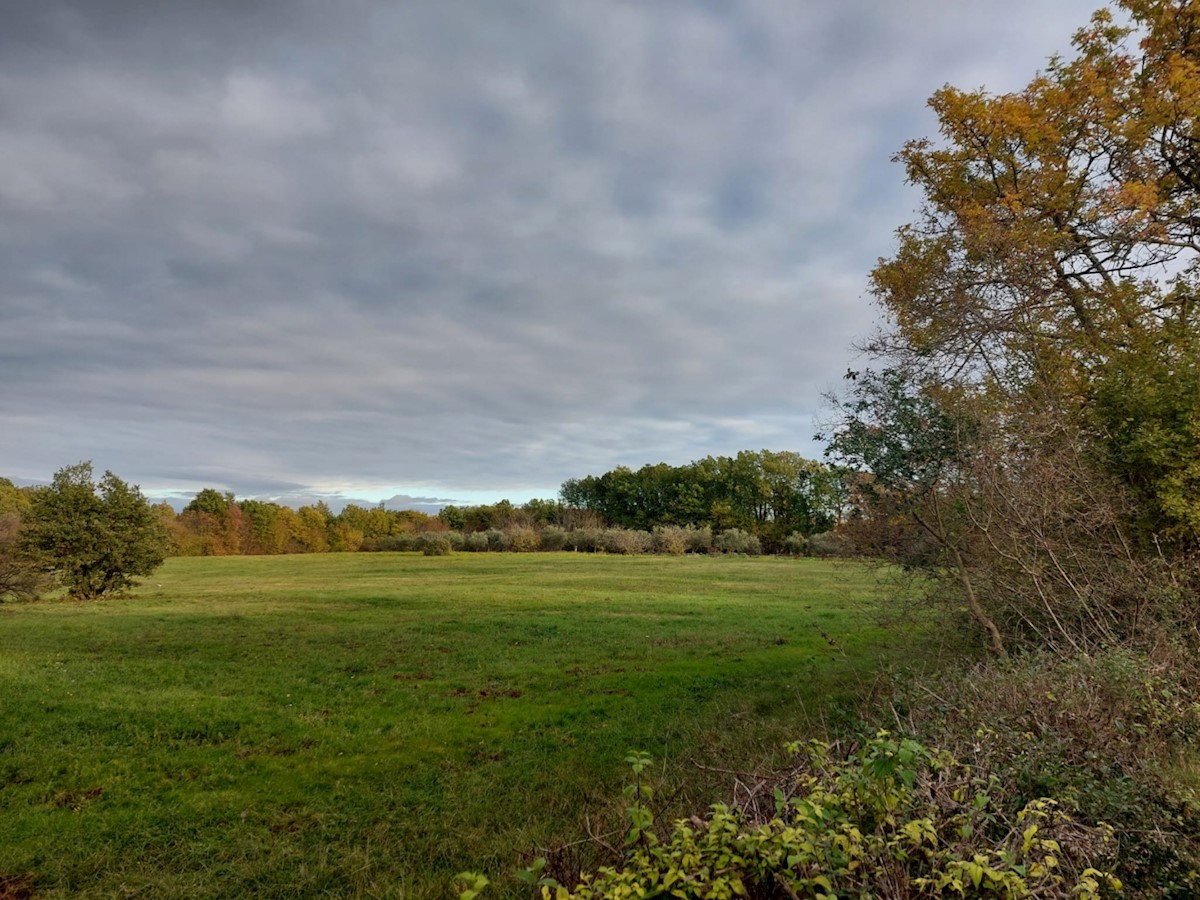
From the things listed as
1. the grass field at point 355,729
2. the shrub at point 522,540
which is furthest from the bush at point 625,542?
the grass field at point 355,729

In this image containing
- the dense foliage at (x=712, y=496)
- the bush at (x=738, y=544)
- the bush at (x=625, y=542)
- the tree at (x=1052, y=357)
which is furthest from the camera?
the dense foliage at (x=712, y=496)

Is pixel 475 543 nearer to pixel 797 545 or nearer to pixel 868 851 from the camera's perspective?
pixel 797 545

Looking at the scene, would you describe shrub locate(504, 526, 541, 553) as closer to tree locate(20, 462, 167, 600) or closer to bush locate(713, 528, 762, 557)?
bush locate(713, 528, 762, 557)

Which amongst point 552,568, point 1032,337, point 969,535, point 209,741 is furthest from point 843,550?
point 552,568

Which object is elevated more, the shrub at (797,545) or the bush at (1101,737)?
the bush at (1101,737)

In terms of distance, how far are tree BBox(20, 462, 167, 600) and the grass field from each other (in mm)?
4680

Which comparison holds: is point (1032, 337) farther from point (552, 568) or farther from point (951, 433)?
point (552, 568)

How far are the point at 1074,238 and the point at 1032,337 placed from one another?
2714 millimetres

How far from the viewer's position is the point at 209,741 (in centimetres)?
890

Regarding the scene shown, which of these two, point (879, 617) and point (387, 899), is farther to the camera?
point (879, 617)

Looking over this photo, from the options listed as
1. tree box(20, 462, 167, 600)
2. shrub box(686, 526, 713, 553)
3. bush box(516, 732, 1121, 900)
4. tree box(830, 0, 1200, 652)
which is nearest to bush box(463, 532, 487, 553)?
shrub box(686, 526, 713, 553)

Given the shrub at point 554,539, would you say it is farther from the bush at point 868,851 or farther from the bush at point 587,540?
the bush at point 868,851

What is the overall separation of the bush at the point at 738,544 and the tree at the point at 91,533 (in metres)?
55.8

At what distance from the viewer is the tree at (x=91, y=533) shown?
24.7m
